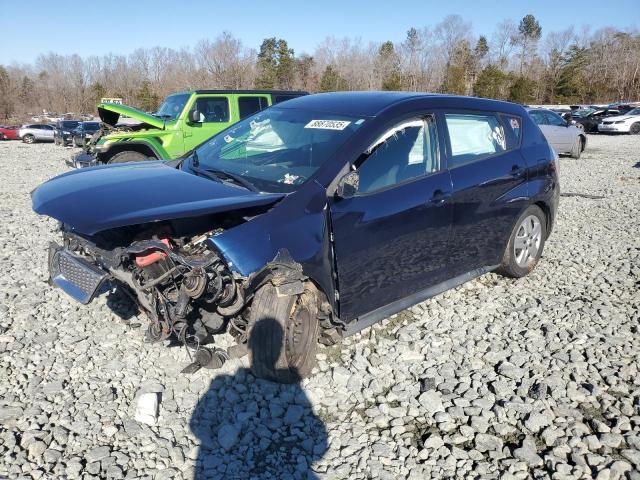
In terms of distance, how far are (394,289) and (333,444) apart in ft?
4.08

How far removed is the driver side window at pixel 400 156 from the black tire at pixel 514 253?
1396 millimetres

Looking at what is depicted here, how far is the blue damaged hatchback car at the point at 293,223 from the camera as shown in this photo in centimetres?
291

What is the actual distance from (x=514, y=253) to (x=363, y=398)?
2450 millimetres

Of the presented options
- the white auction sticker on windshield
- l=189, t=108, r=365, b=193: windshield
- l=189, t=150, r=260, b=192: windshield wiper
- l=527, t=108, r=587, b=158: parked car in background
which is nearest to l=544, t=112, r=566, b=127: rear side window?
l=527, t=108, r=587, b=158: parked car in background

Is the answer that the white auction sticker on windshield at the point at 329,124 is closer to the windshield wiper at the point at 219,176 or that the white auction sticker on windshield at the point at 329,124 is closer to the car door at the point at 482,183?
the windshield wiper at the point at 219,176

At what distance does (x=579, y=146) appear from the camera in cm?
1570

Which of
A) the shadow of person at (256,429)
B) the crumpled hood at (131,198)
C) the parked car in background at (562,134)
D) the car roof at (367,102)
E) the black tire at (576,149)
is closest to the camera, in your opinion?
the shadow of person at (256,429)

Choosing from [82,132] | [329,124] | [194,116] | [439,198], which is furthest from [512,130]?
[82,132]

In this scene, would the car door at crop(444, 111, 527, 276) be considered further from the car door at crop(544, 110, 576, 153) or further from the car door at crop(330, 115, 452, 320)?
the car door at crop(544, 110, 576, 153)

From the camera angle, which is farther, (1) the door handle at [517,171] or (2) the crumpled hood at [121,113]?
(2) the crumpled hood at [121,113]

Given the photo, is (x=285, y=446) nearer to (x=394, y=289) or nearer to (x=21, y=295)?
(x=394, y=289)

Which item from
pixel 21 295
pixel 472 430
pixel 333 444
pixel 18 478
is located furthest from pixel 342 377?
pixel 21 295

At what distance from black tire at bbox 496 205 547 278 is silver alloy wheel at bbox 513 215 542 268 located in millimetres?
18

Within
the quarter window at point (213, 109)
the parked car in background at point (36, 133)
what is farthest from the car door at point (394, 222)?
the parked car in background at point (36, 133)
